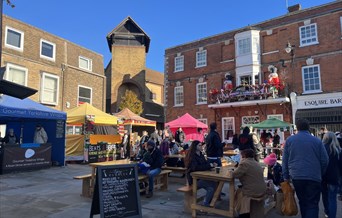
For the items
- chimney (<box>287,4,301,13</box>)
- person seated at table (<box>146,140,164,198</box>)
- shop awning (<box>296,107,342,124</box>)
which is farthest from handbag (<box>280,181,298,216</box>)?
chimney (<box>287,4,301,13</box>)

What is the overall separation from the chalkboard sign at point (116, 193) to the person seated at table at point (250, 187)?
71.3 inches

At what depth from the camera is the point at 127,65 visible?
29.8 metres

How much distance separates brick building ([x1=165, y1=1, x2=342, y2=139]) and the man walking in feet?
48.0

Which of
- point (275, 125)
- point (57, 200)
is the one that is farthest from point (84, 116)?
point (275, 125)

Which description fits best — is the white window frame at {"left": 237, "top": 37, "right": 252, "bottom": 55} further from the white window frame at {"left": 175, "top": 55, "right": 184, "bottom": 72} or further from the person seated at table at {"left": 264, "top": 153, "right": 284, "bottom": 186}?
the person seated at table at {"left": 264, "top": 153, "right": 284, "bottom": 186}

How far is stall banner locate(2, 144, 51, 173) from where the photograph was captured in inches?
410

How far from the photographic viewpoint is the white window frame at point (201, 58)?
23656mm

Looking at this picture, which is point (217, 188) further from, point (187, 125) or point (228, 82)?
point (228, 82)

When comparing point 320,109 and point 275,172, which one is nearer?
point 275,172

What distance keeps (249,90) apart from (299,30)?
533cm

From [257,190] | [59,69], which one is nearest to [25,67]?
[59,69]

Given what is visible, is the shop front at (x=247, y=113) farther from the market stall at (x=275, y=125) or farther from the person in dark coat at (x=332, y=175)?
the person in dark coat at (x=332, y=175)

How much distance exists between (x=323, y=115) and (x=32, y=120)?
16.8 m

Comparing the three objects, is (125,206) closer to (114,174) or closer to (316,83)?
(114,174)
